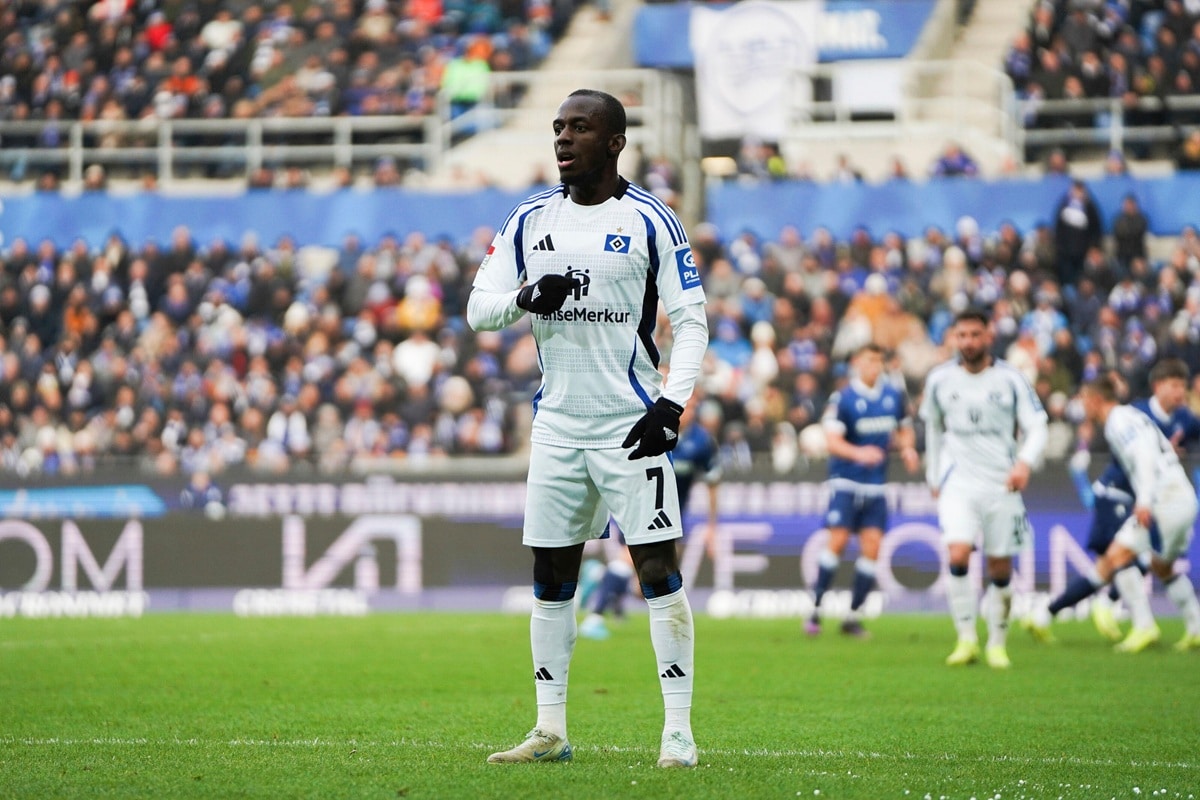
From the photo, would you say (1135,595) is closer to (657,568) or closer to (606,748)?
(606,748)

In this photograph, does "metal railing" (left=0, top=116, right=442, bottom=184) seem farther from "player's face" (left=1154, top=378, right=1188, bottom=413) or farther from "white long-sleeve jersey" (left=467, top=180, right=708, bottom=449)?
"white long-sleeve jersey" (left=467, top=180, right=708, bottom=449)

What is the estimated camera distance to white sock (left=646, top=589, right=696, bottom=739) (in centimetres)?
715

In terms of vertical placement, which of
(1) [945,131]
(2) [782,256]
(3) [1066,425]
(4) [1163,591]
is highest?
(1) [945,131]

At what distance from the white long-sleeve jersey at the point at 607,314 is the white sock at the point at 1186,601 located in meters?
9.24

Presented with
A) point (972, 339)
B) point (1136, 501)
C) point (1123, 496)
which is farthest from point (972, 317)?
point (1123, 496)

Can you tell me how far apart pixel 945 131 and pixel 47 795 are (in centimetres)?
2266

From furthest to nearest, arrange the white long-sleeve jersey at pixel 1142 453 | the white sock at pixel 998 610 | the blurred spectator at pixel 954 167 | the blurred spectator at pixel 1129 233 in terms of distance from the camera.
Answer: the blurred spectator at pixel 954 167
the blurred spectator at pixel 1129 233
the white long-sleeve jersey at pixel 1142 453
the white sock at pixel 998 610

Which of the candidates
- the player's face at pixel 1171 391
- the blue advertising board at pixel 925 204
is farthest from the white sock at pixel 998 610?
the blue advertising board at pixel 925 204

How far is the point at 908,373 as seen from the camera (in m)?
22.1

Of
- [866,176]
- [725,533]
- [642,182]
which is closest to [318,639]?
[725,533]

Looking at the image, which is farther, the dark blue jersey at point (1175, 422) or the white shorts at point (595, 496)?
the dark blue jersey at point (1175, 422)

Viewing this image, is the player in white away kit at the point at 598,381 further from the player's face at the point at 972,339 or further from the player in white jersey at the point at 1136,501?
the player in white jersey at the point at 1136,501

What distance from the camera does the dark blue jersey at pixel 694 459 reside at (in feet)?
51.7

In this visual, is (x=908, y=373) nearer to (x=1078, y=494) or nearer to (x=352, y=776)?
(x=1078, y=494)
